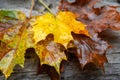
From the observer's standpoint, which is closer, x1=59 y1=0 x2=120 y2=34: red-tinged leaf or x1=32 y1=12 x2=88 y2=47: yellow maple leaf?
x1=32 y1=12 x2=88 y2=47: yellow maple leaf

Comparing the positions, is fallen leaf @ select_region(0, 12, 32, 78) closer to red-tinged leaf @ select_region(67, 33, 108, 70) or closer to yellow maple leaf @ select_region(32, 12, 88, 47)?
yellow maple leaf @ select_region(32, 12, 88, 47)

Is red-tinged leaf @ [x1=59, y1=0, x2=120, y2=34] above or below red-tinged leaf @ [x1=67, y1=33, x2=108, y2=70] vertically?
above

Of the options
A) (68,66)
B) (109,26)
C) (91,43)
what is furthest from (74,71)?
(109,26)

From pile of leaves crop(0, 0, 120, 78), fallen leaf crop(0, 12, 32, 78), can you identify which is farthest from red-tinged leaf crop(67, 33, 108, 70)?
fallen leaf crop(0, 12, 32, 78)

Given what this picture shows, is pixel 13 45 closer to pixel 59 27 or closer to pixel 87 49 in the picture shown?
pixel 59 27

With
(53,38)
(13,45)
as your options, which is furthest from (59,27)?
(13,45)

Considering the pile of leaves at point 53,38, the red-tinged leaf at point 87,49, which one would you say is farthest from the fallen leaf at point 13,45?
the red-tinged leaf at point 87,49

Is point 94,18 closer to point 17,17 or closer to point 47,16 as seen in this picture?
point 47,16

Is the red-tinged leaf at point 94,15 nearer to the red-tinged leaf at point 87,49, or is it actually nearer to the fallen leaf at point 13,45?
the red-tinged leaf at point 87,49
